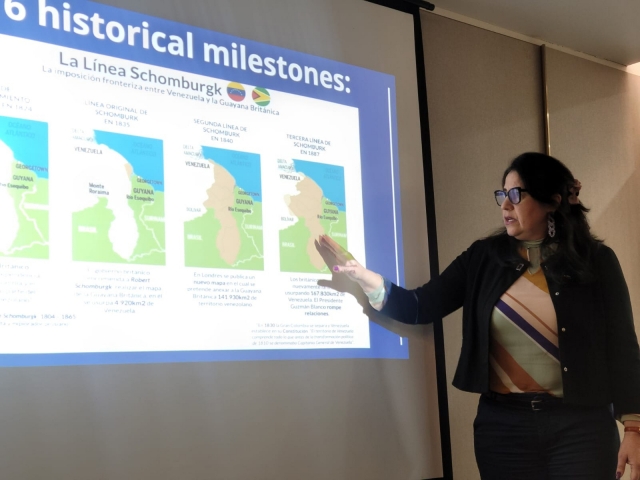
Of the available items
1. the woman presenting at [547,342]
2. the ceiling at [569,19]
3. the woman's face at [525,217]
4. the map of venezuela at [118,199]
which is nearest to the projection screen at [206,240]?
the map of venezuela at [118,199]

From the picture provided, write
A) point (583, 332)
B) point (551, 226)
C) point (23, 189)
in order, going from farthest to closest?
point (551, 226) < point (583, 332) < point (23, 189)

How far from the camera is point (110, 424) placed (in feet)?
6.23

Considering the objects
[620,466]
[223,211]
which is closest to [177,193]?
[223,211]

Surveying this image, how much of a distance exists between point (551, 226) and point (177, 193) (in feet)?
3.58

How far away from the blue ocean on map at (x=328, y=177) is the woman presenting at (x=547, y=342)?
0.26 m

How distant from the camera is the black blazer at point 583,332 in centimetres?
203

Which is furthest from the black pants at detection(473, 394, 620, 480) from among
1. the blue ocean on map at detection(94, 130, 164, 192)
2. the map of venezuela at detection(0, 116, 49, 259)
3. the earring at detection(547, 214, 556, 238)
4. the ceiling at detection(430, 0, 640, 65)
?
the ceiling at detection(430, 0, 640, 65)

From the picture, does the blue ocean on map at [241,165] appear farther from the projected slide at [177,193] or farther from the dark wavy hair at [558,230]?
the dark wavy hair at [558,230]

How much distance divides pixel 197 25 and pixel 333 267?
0.85m

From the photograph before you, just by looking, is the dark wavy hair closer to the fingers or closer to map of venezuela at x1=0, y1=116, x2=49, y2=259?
the fingers

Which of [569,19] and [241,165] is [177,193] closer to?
[241,165]

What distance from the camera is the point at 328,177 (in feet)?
7.99

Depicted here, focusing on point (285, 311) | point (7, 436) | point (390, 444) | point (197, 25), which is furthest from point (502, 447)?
point (197, 25)

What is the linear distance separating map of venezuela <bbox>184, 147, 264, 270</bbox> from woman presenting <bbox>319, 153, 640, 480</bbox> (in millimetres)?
382
